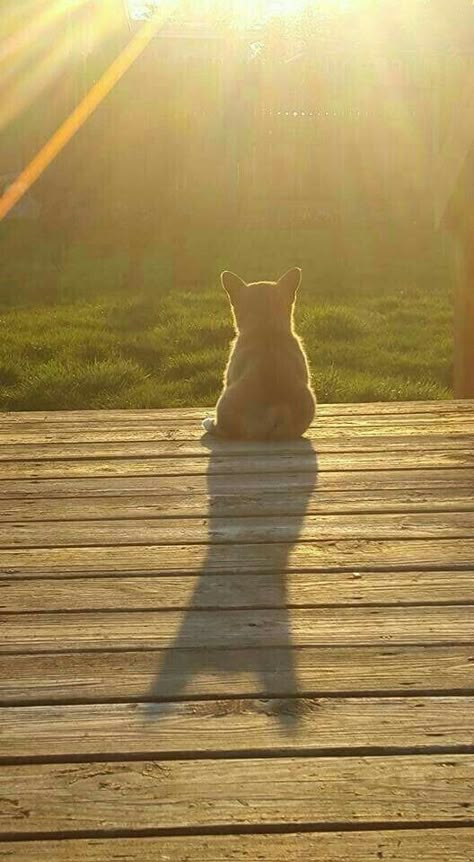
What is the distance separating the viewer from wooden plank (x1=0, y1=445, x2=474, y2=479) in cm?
466

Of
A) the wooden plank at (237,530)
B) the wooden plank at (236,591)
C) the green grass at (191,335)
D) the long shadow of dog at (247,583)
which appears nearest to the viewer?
the long shadow of dog at (247,583)

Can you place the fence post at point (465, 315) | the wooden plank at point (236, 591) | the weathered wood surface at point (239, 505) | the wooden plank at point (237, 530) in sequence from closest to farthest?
the wooden plank at point (236, 591), the wooden plank at point (237, 530), the weathered wood surface at point (239, 505), the fence post at point (465, 315)

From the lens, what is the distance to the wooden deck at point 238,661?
6.41ft

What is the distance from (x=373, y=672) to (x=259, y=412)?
2708 millimetres

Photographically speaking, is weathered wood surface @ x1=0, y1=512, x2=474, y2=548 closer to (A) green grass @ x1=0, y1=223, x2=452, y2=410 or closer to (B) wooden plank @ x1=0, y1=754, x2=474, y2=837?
(B) wooden plank @ x1=0, y1=754, x2=474, y2=837

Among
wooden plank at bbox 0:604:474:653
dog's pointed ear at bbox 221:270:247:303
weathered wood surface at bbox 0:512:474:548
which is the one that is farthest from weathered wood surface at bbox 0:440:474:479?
wooden plank at bbox 0:604:474:653

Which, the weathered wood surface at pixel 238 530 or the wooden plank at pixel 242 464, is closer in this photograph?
the weathered wood surface at pixel 238 530

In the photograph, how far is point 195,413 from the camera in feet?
19.5

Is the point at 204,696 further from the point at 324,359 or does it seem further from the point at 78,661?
the point at 324,359

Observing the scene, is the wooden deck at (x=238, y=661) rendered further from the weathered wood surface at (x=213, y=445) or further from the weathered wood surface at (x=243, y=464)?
the weathered wood surface at (x=213, y=445)

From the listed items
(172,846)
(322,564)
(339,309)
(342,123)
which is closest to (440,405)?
(322,564)

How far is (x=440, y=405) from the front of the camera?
5953 millimetres

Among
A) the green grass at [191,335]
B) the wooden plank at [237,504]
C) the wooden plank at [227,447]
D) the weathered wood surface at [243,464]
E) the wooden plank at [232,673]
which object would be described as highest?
the wooden plank at [232,673]

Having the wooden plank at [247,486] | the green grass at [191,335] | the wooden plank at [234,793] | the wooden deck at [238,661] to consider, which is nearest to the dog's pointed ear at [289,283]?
the wooden deck at [238,661]
